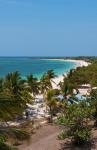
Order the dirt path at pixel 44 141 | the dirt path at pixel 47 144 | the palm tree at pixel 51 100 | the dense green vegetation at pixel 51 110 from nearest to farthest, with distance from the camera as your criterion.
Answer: the dense green vegetation at pixel 51 110, the dirt path at pixel 47 144, the dirt path at pixel 44 141, the palm tree at pixel 51 100

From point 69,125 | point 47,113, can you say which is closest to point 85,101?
point 69,125

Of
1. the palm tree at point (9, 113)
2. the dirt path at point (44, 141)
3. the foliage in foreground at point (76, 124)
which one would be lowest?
the dirt path at point (44, 141)

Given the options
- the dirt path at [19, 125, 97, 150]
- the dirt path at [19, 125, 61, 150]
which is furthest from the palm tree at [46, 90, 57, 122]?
the dirt path at [19, 125, 97, 150]

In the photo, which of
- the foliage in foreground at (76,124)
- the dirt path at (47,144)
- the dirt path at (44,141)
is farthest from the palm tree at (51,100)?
the foliage in foreground at (76,124)

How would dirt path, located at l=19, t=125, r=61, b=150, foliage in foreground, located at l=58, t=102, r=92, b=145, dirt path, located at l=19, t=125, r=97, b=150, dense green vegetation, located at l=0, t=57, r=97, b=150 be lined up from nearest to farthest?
1. dense green vegetation, located at l=0, t=57, r=97, b=150
2. dirt path, located at l=19, t=125, r=97, b=150
3. foliage in foreground, located at l=58, t=102, r=92, b=145
4. dirt path, located at l=19, t=125, r=61, b=150

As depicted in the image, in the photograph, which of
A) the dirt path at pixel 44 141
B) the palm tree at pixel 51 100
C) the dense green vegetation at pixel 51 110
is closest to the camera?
→ the dense green vegetation at pixel 51 110

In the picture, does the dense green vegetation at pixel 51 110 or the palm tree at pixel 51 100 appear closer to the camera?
the dense green vegetation at pixel 51 110

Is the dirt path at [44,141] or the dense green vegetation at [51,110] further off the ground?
the dense green vegetation at [51,110]

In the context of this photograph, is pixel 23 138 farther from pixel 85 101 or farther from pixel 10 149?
pixel 85 101

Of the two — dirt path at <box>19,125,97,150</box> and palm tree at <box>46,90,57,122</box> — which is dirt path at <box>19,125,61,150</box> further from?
palm tree at <box>46,90,57,122</box>

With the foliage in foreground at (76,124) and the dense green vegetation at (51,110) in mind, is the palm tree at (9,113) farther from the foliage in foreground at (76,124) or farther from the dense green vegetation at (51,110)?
the foliage in foreground at (76,124)
